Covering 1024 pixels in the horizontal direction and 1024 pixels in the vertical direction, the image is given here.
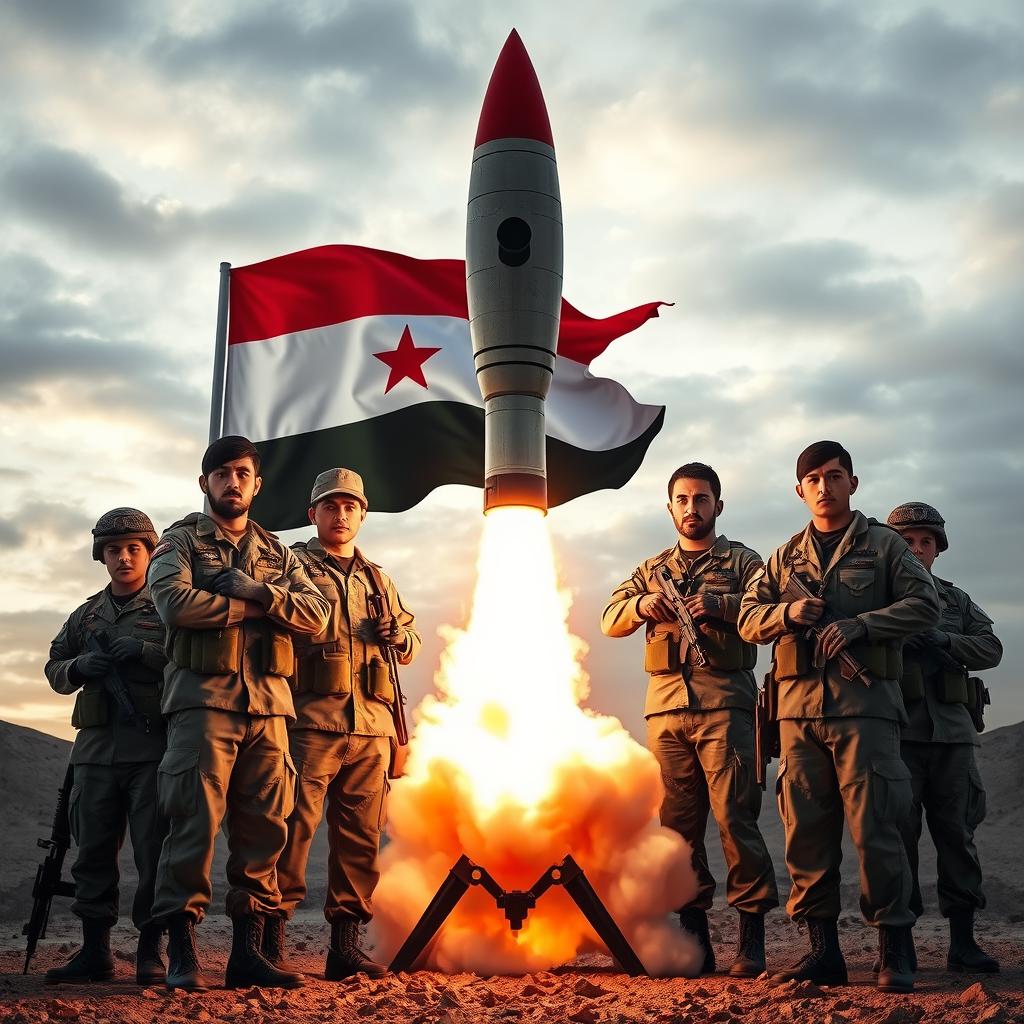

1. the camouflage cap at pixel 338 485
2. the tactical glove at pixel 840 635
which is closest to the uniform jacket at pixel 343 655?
the camouflage cap at pixel 338 485

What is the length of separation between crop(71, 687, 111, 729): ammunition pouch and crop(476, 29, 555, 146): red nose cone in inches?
208

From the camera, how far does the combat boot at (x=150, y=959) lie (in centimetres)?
688

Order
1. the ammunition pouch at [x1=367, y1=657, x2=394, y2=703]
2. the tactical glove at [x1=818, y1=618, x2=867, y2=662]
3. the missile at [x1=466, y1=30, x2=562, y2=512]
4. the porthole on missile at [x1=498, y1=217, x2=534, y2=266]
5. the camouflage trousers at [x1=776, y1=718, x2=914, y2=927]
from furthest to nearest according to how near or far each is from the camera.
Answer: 1. the porthole on missile at [x1=498, y1=217, x2=534, y2=266]
2. the missile at [x1=466, y1=30, x2=562, y2=512]
3. the ammunition pouch at [x1=367, y1=657, x2=394, y2=703]
4. the tactical glove at [x1=818, y1=618, x2=867, y2=662]
5. the camouflage trousers at [x1=776, y1=718, x2=914, y2=927]

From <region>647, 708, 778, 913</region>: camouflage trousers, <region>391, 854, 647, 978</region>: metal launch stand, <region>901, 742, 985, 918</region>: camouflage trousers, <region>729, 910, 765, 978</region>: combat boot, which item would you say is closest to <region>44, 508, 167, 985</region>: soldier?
<region>391, 854, 647, 978</region>: metal launch stand

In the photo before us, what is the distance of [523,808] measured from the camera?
25.8 ft

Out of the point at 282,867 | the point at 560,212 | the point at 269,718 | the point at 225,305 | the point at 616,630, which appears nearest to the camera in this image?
the point at 269,718

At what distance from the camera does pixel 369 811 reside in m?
7.70

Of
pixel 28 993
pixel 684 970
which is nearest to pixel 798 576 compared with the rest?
pixel 684 970

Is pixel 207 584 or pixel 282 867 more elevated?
pixel 207 584

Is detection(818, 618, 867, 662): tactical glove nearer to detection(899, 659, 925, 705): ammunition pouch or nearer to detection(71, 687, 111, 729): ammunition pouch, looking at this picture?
detection(899, 659, 925, 705): ammunition pouch

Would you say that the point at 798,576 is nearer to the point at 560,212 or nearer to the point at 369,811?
the point at 369,811

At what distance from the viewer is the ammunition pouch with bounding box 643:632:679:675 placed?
7984 mm

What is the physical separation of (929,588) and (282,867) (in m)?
4.19

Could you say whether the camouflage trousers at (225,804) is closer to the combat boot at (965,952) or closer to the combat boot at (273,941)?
the combat boot at (273,941)
